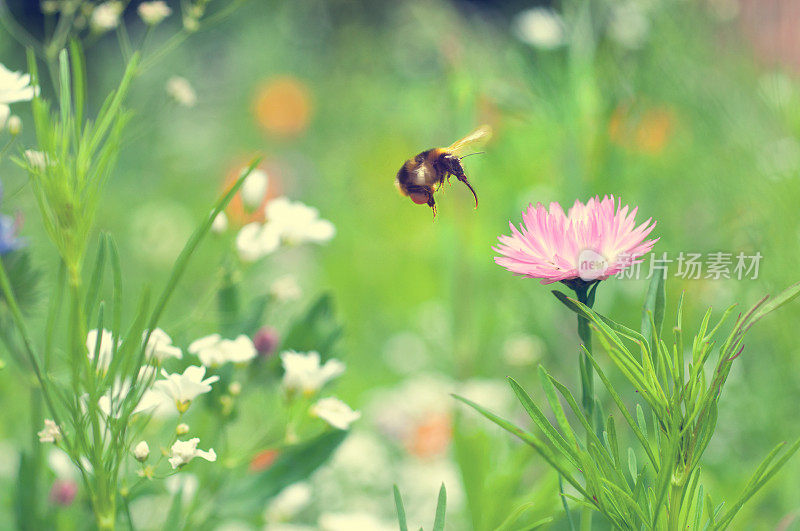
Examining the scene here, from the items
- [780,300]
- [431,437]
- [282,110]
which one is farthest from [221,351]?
[282,110]

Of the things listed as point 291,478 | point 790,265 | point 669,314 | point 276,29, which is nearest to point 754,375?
point 669,314

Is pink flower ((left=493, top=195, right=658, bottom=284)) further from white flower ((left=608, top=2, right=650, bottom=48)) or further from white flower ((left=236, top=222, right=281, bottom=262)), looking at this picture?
white flower ((left=608, top=2, right=650, bottom=48))

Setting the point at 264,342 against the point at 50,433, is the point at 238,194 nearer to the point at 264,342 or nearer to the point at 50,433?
the point at 264,342

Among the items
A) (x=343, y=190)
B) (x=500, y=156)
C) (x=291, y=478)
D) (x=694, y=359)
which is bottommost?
(x=343, y=190)

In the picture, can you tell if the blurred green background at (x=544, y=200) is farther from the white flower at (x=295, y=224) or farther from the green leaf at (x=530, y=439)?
the green leaf at (x=530, y=439)

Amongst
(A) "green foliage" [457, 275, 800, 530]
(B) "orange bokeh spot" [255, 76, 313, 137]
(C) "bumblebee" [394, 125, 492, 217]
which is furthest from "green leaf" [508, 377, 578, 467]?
(B) "orange bokeh spot" [255, 76, 313, 137]

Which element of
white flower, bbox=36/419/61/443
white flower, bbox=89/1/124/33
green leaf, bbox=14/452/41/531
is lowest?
green leaf, bbox=14/452/41/531

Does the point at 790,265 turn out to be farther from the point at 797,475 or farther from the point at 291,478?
the point at 291,478
